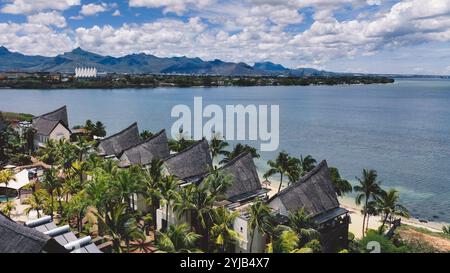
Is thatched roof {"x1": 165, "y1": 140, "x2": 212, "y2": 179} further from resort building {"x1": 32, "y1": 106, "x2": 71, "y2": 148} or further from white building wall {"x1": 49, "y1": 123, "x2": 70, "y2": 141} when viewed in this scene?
white building wall {"x1": 49, "y1": 123, "x2": 70, "y2": 141}

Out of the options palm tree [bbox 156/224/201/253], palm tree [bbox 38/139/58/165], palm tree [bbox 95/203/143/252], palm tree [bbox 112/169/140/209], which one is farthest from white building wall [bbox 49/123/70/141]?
palm tree [bbox 156/224/201/253]

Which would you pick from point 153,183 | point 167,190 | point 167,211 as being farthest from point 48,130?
point 167,190

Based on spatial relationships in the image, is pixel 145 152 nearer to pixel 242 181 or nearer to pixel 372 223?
pixel 242 181

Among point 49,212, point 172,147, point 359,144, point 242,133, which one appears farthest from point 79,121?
point 49,212

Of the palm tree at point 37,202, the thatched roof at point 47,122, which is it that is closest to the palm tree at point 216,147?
the palm tree at point 37,202
